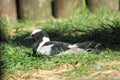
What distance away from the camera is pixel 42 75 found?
663 centimetres

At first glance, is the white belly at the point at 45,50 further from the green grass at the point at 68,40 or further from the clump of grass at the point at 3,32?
the clump of grass at the point at 3,32

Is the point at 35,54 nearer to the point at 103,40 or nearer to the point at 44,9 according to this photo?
the point at 103,40

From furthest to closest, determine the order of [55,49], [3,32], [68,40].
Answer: [3,32] → [68,40] → [55,49]

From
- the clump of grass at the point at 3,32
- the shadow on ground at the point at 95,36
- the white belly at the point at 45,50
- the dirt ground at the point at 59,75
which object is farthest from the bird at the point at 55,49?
the clump of grass at the point at 3,32

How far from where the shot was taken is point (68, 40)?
28.6 feet

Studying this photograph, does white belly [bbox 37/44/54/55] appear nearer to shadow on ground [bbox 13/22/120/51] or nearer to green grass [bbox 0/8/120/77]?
green grass [bbox 0/8/120/77]

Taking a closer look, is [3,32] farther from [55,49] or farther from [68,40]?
[55,49]

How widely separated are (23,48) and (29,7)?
252 centimetres

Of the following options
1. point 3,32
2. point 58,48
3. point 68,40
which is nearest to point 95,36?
point 68,40

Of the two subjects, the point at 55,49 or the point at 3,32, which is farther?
the point at 3,32

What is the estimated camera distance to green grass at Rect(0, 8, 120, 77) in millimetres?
6910

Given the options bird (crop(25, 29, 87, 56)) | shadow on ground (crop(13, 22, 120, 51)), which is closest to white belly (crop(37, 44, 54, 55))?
bird (crop(25, 29, 87, 56))

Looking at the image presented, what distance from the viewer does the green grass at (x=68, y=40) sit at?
6.91m

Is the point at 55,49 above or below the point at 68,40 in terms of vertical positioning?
below
